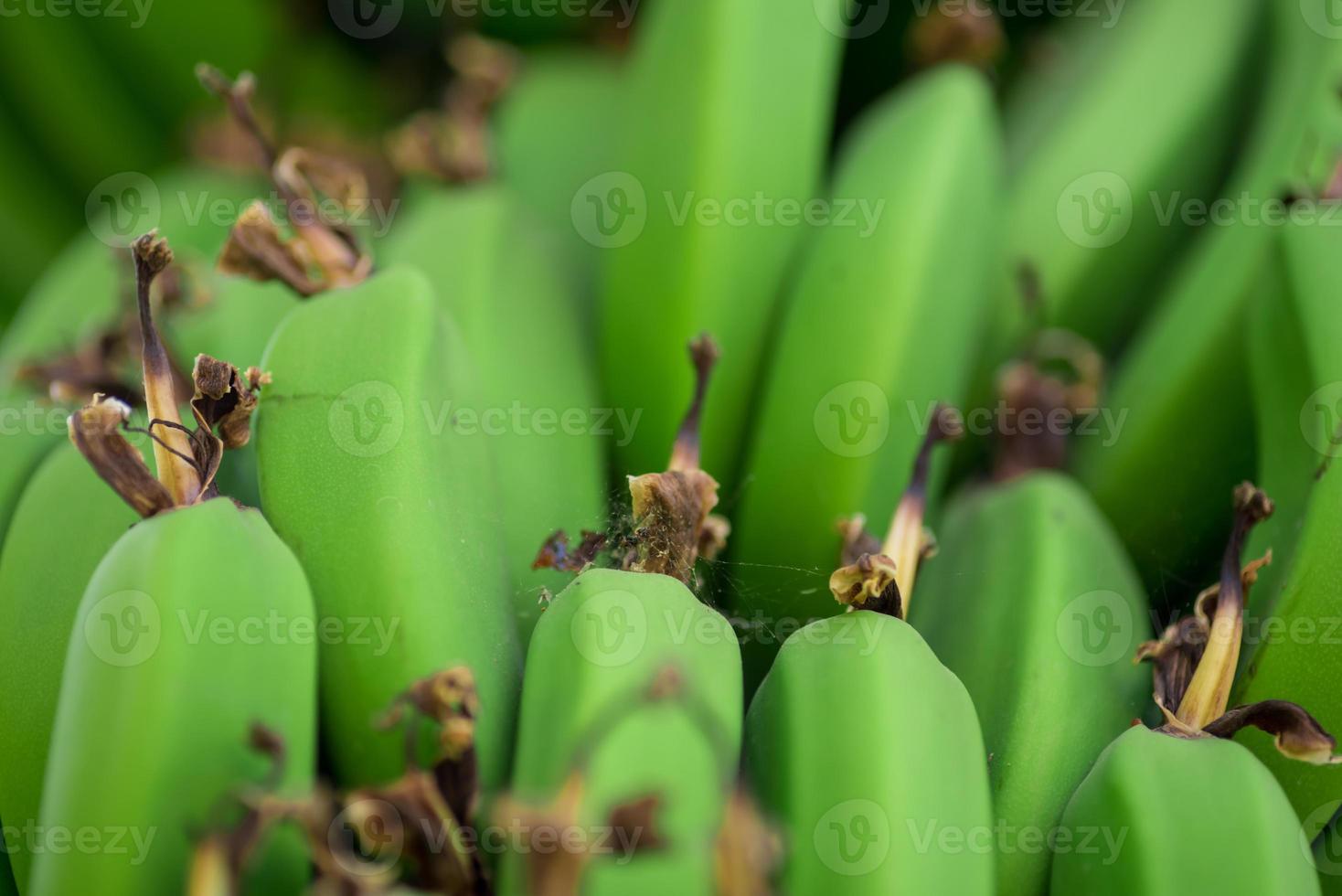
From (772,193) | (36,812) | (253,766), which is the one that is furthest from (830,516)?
(36,812)

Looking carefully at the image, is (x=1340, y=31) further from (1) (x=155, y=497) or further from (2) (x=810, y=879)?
(1) (x=155, y=497)

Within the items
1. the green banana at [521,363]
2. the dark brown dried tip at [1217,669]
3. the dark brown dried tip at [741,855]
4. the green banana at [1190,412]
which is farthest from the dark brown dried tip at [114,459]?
the green banana at [1190,412]

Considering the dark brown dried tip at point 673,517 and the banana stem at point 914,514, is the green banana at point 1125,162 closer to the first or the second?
the banana stem at point 914,514

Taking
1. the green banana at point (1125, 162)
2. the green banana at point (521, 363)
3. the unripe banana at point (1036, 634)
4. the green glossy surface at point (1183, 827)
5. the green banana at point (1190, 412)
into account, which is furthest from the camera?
the green banana at point (1125, 162)

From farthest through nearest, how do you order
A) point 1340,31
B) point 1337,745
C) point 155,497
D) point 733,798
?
point 1340,31 → point 1337,745 → point 155,497 → point 733,798

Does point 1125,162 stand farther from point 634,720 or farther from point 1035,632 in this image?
point 634,720

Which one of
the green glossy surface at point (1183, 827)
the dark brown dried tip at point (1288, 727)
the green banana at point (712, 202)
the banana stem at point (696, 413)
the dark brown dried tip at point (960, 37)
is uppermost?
the dark brown dried tip at point (960, 37)
